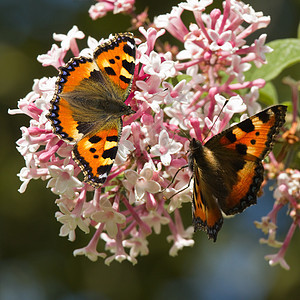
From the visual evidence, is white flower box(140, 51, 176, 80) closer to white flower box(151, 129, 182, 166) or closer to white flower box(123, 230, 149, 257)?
white flower box(151, 129, 182, 166)

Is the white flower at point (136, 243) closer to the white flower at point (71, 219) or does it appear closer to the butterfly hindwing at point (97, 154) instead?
the white flower at point (71, 219)

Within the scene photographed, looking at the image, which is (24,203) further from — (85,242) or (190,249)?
(190,249)

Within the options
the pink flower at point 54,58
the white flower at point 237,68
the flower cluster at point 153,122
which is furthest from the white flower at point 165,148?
the pink flower at point 54,58

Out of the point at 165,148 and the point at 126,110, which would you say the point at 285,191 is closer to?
the point at 165,148

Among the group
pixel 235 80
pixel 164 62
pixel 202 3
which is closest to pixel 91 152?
pixel 164 62

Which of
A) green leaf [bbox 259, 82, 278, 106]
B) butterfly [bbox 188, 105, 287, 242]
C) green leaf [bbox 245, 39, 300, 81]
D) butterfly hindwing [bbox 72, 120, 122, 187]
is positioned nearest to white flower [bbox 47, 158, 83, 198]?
butterfly hindwing [bbox 72, 120, 122, 187]

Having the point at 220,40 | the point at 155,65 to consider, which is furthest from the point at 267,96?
the point at 155,65
